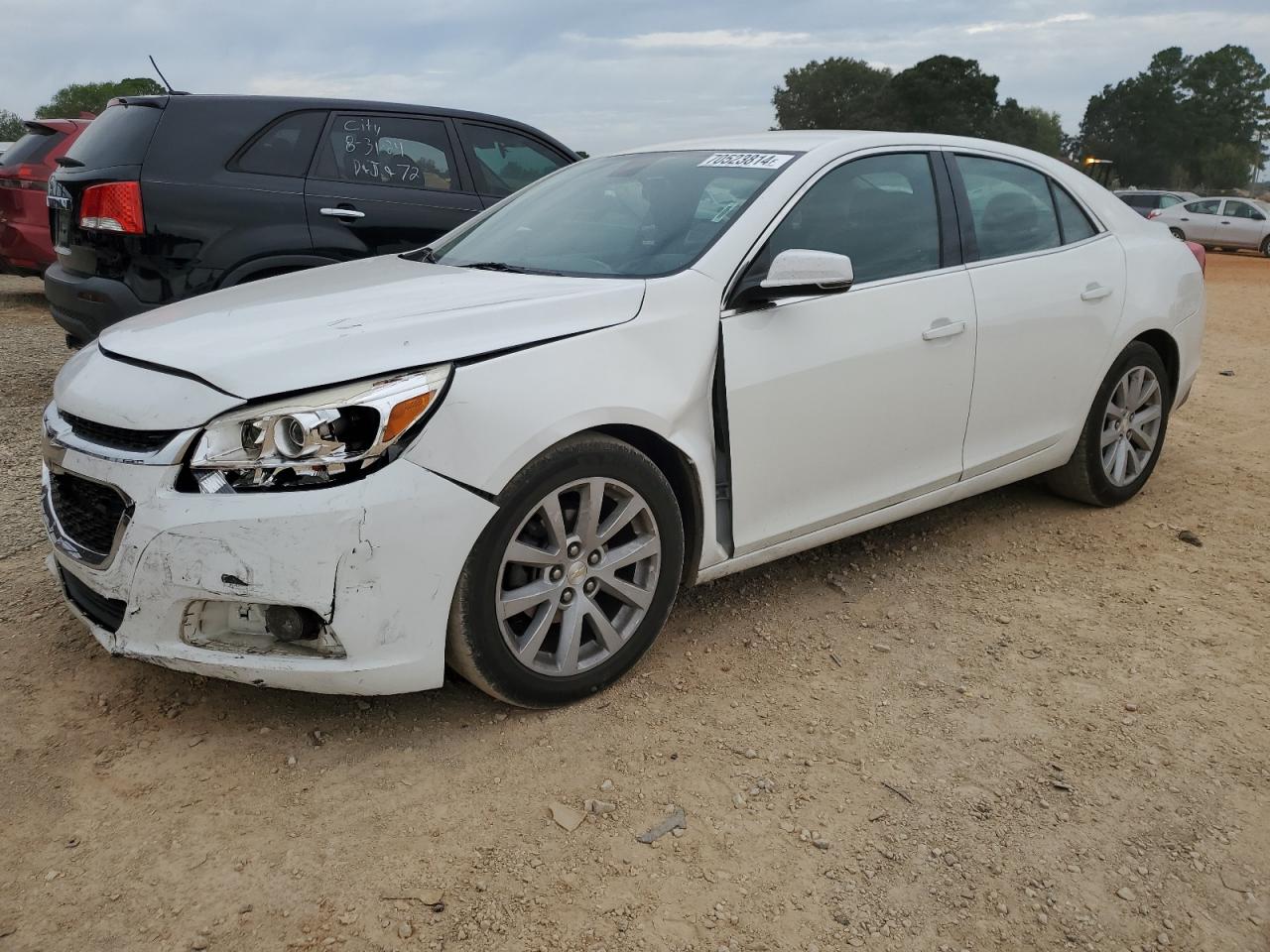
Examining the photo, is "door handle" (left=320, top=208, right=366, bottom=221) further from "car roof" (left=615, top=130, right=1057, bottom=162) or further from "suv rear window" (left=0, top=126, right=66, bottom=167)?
"suv rear window" (left=0, top=126, right=66, bottom=167)

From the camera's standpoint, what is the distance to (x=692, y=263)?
3.15 metres

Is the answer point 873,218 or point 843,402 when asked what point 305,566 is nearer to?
point 843,402

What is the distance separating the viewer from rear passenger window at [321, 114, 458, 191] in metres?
5.81

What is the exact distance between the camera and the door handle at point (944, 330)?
3.60 m

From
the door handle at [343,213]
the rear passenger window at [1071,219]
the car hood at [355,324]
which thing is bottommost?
the rear passenger window at [1071,219]

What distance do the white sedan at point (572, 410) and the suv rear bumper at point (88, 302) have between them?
6.37 feet

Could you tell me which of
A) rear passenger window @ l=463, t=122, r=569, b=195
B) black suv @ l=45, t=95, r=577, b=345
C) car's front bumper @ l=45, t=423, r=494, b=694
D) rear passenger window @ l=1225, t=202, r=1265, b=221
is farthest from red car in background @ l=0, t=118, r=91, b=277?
rear passenger window @ l=1225, t=202, r=1265, b=221

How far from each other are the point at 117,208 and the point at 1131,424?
4.94 m

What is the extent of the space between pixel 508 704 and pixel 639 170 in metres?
2.01

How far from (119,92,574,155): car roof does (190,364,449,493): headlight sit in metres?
3.73

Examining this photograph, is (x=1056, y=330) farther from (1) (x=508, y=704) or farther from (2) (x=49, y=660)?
(2) (x=49, y=660)

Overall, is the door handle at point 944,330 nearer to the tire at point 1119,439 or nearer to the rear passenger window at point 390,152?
the tire at point 1119,439

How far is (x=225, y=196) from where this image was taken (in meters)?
5.29

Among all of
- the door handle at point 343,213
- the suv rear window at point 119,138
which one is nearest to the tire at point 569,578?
the door handle at point 343,213
